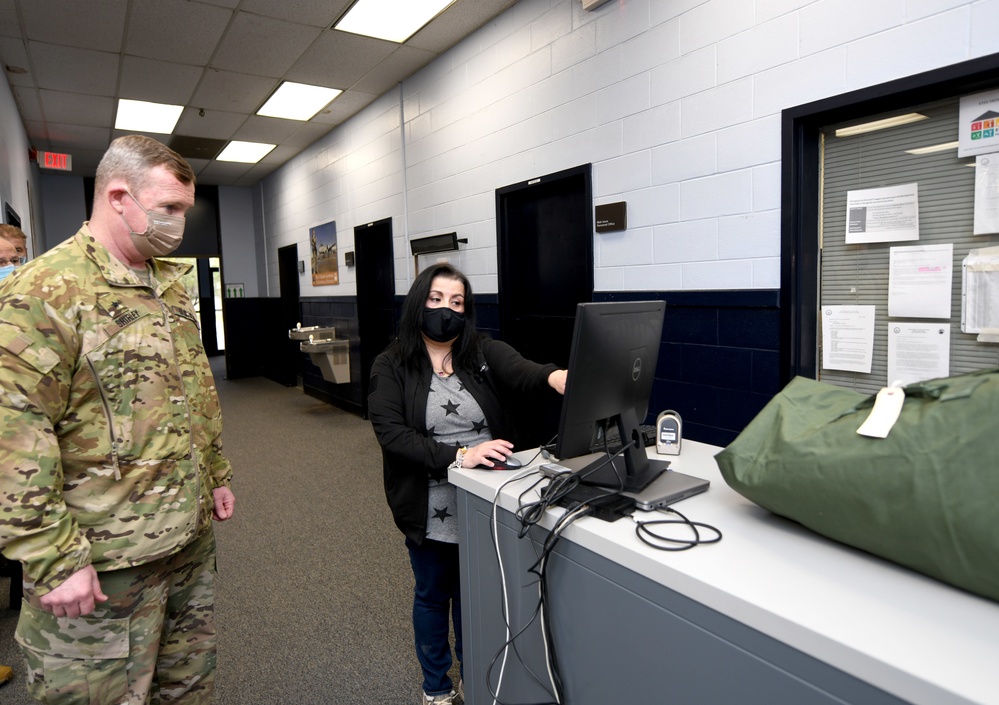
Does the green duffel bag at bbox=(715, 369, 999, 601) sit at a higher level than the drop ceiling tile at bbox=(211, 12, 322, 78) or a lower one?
lower

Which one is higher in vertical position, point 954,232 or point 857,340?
point 954,232

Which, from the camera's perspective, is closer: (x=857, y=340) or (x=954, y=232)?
(x=954, y=232)

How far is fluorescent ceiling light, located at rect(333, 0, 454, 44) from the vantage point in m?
3.59

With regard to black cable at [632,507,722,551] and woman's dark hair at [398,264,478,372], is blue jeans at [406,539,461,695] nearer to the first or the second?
woman's dark hair at [398,264,478,372]

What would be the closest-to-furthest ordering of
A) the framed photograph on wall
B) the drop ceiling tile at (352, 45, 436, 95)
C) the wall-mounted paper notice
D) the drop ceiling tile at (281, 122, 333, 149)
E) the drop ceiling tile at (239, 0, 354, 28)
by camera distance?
the wall-mounted paper notice, the drop ceiling tile at (239, 0, 354, 28), the drop ceiling tile at (352, 45, 436, 95), the drop ceiling tile at (281, 122, 333, 149), the framed photograph on wall

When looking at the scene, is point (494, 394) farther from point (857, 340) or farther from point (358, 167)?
point (358, 167)

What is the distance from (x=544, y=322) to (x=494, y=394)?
210cm

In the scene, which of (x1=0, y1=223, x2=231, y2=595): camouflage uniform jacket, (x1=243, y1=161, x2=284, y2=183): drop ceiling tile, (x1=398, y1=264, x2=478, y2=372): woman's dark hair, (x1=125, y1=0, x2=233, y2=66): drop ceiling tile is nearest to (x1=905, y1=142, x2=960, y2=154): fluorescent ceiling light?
(x1=398, y1=264, x2=478, y2=372): woman's dark hair

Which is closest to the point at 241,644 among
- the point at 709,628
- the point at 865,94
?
the point at 709,628

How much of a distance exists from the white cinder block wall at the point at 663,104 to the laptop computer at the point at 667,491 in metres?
1.38

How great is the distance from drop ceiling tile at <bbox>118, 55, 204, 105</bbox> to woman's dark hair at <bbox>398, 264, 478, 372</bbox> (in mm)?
3808

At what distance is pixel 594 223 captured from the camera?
3182 millimetres

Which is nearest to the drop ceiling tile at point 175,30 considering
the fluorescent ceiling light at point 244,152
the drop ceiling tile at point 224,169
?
the fluorescent ceiling light at point 244,152

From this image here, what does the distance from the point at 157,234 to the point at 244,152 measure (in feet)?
21.0
